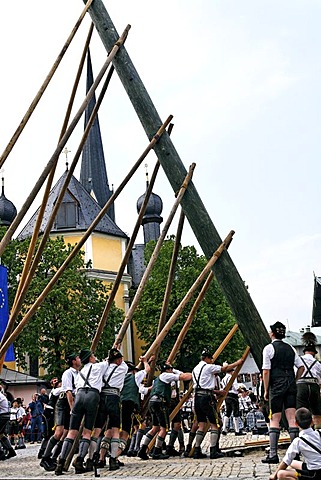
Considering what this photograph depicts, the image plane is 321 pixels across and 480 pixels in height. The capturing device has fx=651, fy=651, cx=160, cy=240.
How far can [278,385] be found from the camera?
827cm

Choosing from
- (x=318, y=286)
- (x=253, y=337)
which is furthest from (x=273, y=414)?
(x=318, y=286)

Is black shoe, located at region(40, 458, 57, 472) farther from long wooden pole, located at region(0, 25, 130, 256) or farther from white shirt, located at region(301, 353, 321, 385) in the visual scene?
white shirt, located at region(301, 353, 321, 385)

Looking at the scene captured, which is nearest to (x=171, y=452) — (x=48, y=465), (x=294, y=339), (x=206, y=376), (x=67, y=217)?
(x=206, y=376)

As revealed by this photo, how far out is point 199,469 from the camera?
8734 mm

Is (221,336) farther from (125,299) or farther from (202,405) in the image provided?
(202,405)

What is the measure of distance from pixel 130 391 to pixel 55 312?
82.6 feet

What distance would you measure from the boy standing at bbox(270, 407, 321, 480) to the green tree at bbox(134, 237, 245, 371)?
105ft

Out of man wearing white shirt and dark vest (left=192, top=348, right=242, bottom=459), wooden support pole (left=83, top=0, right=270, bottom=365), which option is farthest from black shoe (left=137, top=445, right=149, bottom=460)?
wooden support pole (left=83, top=0, right=270, bottom=365)

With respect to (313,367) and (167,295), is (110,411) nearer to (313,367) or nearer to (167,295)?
(313,367)

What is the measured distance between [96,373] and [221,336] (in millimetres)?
30948

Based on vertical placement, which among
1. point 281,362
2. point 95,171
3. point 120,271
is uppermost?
point 95,171

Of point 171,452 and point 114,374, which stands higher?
point 114,374

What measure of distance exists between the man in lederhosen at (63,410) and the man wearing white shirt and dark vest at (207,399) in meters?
1.92

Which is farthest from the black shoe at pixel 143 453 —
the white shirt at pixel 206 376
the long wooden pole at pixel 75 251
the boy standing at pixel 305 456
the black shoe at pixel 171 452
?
the boy standing at pixel 305 456
